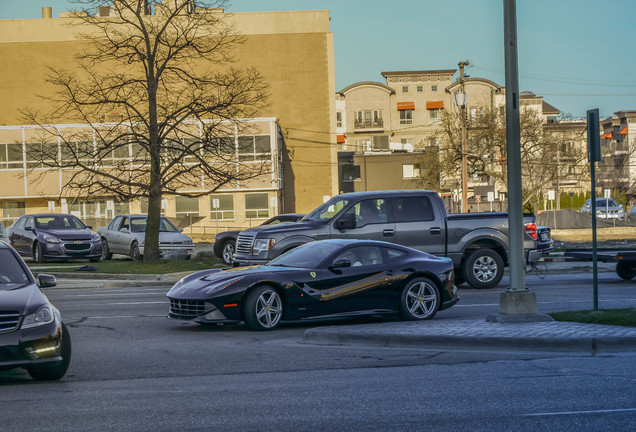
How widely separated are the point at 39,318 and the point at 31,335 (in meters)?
0.22

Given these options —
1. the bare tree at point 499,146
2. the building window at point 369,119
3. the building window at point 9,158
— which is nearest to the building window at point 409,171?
the building window at point 369,119

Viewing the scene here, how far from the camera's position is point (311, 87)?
7875 centimetres

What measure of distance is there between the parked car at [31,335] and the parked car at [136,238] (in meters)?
22.9

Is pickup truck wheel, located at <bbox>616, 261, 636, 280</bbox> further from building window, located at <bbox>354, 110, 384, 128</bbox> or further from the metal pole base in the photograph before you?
building window, located at <bbox>354, 110, 384, 128</bbox>

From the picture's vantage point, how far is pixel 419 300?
47.1 ft

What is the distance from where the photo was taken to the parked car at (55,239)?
105ft

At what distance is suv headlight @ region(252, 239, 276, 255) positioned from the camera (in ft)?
59.9

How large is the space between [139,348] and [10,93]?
70981 mm

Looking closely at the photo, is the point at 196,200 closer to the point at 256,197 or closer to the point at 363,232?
the point at 256,197

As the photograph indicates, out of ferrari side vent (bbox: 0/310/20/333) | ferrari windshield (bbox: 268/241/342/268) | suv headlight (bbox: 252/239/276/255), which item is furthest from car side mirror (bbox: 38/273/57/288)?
suv headlight (bbox: 252/239/276/255)

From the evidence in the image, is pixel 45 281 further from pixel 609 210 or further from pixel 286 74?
pixel 286 74

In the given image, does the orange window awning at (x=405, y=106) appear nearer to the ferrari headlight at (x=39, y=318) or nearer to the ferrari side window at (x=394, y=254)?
the ferrari side window at (x=394, y=254)

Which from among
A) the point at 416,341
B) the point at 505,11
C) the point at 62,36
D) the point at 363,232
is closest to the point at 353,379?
the point at 416,341

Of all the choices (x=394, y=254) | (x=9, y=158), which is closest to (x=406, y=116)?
(x=9, y=158)
